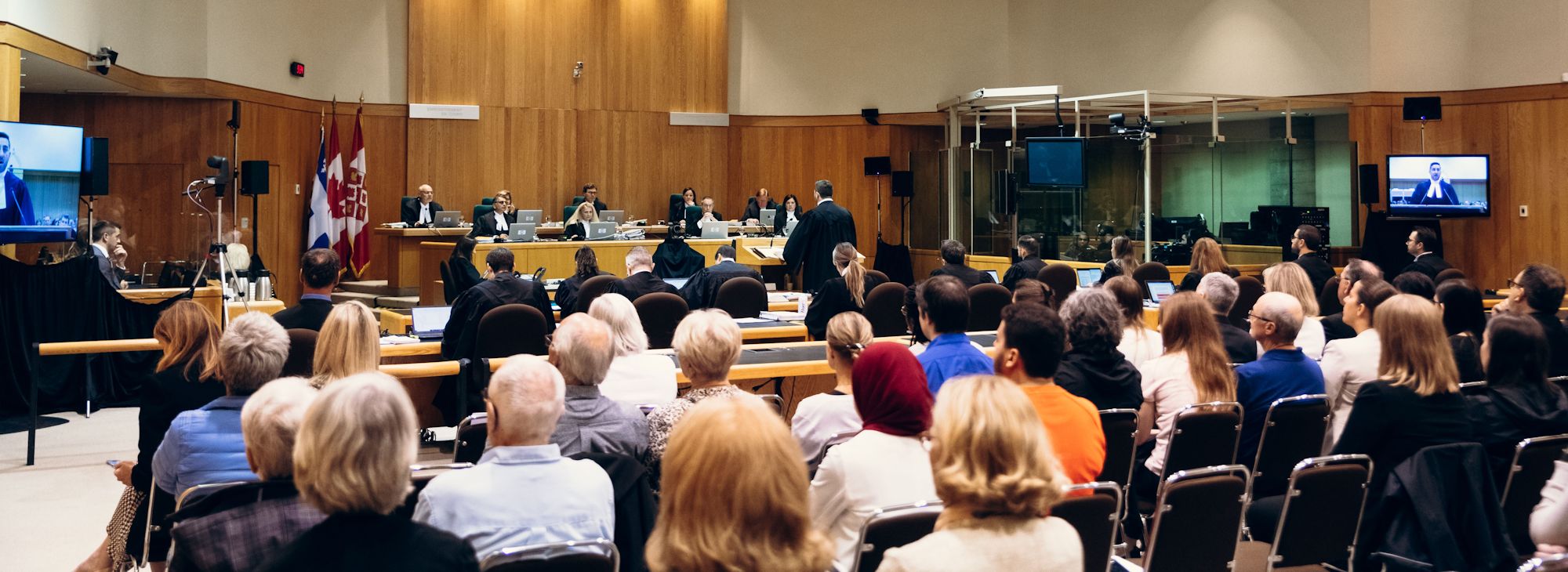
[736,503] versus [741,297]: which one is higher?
[741,297]

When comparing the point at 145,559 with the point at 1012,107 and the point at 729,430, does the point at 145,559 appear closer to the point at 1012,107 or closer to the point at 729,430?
the point at 729,430

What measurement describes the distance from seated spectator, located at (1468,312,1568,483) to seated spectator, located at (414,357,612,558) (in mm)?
2899

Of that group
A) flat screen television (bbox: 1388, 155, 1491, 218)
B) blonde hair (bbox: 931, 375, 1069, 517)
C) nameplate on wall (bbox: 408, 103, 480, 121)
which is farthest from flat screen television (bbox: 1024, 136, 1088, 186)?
blonde hair (bbox: 931, 375, 1069, 517)

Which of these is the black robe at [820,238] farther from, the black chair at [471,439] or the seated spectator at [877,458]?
the seated spectator at [877,458]

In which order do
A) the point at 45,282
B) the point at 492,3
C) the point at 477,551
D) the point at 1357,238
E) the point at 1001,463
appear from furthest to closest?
the point at 492,3, the point at 1357,238, the point at 45,282, the point at 477,551, the point at 1001,463

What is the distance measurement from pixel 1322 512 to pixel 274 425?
10.2ft

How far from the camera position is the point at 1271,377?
4.71 m

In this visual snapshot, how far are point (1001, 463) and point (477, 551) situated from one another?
121 cm

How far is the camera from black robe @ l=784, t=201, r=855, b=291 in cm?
1239

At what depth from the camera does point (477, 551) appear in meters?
2.80

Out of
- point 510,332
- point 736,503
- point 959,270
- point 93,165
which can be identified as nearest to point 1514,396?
point 736,503

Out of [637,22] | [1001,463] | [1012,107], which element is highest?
[637,22]

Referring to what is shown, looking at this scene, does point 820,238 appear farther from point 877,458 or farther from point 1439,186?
point 877,458

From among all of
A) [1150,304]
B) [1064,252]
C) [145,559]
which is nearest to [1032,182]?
[1064,252]
